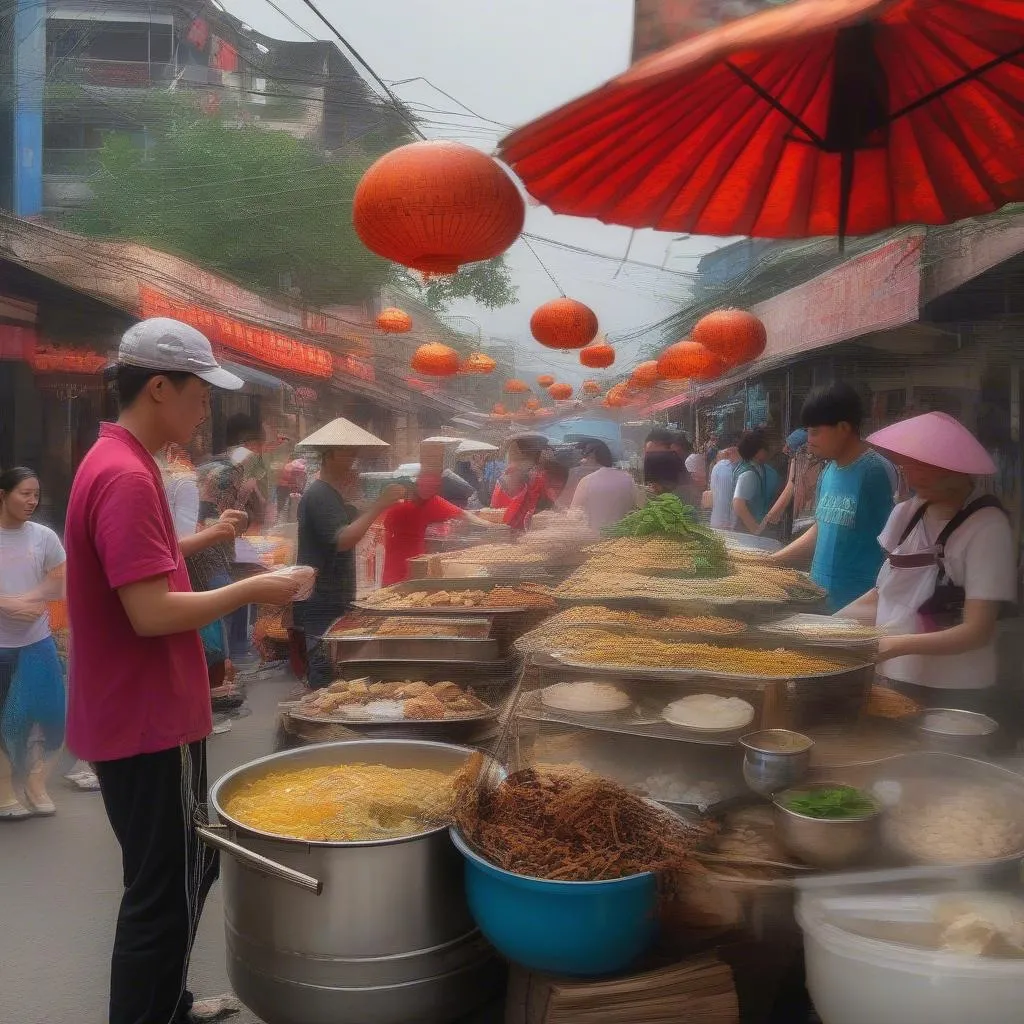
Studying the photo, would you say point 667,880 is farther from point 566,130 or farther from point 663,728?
point 566,130

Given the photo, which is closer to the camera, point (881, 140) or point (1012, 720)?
point (881, 140)

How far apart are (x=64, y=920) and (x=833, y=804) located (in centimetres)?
361

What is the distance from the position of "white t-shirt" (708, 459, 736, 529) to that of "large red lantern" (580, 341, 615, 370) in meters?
1.99

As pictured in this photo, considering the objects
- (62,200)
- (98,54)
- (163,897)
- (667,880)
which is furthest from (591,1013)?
(98,54)

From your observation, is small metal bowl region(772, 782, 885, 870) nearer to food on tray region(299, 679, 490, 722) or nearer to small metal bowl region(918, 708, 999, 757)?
small metal bowl region(918, 708, 999, 757)

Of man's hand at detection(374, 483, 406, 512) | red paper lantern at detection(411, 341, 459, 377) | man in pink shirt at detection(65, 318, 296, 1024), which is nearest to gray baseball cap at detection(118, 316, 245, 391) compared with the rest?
man in pink shirt at detection(65, 318, 296, 1024)

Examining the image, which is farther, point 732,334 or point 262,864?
point 732,334

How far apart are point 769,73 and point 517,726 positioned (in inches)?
90.6

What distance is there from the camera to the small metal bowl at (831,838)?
2.23 meters

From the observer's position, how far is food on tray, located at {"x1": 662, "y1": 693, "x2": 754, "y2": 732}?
276cm

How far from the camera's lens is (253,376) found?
15516 mm

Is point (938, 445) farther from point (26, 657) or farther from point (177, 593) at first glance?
point (26, 657)

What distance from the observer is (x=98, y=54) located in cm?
2372

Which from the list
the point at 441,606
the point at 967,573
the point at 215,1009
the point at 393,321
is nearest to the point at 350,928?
the point at 215,1009
